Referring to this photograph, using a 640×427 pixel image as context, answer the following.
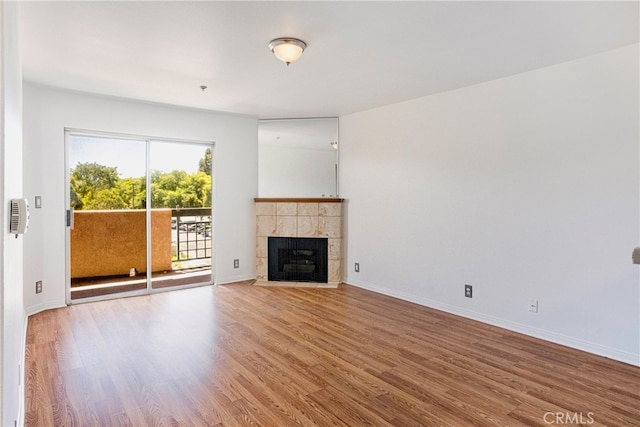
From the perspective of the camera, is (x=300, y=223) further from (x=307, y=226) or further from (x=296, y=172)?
(x=296, y=172)

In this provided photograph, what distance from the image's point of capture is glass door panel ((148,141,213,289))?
5141 mm

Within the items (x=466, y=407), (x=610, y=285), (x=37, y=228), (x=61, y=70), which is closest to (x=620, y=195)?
(x=610, y=285)

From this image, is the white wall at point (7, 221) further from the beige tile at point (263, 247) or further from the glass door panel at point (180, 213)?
the beige tile at point (263, 247)

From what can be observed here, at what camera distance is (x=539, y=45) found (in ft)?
9.59

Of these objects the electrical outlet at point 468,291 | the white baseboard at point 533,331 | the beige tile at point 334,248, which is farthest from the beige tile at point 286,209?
the electrical outlet at point 468,291

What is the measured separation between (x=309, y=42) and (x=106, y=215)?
3.76 m

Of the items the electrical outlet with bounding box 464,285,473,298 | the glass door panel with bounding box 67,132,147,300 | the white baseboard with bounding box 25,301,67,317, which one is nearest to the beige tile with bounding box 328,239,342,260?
the electrical outlet with bounding box 464,285,473,298

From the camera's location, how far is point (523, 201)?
362 cm

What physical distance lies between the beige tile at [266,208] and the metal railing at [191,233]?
750mm

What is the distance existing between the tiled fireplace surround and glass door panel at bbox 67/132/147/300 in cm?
164

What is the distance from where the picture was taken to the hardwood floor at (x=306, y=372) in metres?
2.26

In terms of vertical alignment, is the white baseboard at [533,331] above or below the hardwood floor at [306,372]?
above

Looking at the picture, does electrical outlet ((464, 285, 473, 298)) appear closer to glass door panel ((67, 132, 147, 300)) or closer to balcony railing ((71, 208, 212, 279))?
balcony railing ((71, 208, 212, 279))

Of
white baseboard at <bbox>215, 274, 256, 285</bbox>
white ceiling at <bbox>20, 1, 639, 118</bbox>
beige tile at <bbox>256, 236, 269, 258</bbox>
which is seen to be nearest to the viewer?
white ceiling at <bbox>20, 1, 639, 118</bbox>
